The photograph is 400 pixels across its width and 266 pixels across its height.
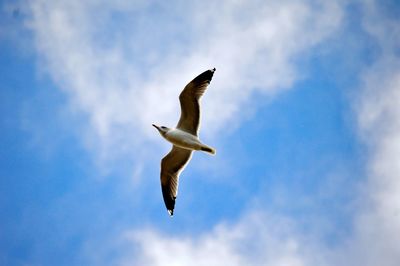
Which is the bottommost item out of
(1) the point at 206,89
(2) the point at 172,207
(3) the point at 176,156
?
Result: (2) the point at 172,207

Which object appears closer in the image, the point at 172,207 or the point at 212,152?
the point at 212,152

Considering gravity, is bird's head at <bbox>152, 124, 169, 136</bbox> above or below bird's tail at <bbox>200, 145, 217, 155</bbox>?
above

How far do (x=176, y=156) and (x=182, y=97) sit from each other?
1944 millimetres

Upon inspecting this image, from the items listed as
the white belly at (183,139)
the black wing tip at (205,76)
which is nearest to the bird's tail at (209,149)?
the white belly at (183,139)

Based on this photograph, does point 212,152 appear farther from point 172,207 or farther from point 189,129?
point 172,207

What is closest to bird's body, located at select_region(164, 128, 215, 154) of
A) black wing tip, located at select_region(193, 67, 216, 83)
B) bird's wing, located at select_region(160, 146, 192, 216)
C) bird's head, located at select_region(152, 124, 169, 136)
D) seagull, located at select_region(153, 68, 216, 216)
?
seagull, located at select_region(153, 68, 216, 216)

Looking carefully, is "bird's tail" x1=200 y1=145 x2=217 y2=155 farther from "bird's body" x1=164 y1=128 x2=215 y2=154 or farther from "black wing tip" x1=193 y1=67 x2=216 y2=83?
"black wing tip" x1=193 y1=67 x2=216 y2=83

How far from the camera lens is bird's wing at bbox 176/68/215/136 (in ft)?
53.4

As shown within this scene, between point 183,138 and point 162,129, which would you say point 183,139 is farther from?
point 162,129

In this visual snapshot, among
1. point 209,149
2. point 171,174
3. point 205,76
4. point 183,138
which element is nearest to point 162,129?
point 183,138

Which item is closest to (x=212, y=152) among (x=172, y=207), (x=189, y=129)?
(x=189, y=129)

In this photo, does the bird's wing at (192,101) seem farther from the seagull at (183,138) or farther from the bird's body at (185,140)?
the bird's body at (185,140)

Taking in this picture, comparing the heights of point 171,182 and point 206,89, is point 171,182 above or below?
below

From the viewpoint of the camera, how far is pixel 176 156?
56.3 feet
